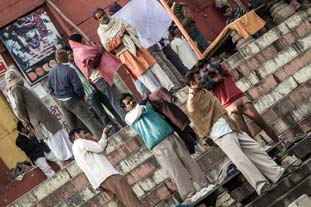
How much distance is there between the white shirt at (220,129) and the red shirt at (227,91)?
981 mm

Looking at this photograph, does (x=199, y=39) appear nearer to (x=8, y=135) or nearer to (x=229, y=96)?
(x=229, y=96)

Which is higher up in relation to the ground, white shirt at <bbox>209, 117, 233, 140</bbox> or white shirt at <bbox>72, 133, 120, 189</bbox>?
white shirt at <bbox>72, 133, 120, 189</bbox>

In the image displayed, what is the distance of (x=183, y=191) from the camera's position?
11031 mm

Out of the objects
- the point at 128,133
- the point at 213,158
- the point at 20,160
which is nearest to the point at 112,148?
the point at 128,133

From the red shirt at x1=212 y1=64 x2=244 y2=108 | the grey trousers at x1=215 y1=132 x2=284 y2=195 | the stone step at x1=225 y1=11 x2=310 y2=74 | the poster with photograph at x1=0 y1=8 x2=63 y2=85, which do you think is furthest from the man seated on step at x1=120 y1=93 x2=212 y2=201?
the poster with photograph at x1=0 y1=8 x2=63 y2=85

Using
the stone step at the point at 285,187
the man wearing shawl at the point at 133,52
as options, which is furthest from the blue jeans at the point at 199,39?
the stone step at the point at 285,187

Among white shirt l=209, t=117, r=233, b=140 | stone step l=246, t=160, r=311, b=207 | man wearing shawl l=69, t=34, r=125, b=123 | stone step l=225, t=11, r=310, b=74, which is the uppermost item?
man wearing shawl l=69, t=34, r=125, b=123

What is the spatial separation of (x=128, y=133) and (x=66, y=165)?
1.19m

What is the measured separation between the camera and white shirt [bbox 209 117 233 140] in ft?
35.4

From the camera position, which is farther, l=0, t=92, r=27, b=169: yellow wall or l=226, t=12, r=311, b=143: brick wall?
l=0, t=92, r=27, b=169: yellow wall

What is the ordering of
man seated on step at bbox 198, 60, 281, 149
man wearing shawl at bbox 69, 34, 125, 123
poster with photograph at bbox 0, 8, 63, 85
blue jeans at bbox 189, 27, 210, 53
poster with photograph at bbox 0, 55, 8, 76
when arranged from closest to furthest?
man seated on step at bbox 198, 60, 281, 149, man wearing shawl at bbox 69, 34, 125, 123, blue jeans at bbox 189, 27, 210, 53, poster with photograph at bbox 0, 55, 8, 76, poster with photograph at bbox 0, 8, 63, 85

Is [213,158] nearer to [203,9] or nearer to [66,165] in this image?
[66,165]

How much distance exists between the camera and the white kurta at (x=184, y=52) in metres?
15.0

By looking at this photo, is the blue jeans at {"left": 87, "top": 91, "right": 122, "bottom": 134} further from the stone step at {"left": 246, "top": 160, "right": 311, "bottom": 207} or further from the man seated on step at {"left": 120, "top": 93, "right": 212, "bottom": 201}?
the stone step at {"left": 246, "top": 160, "right": 311, "bottom": 207}
